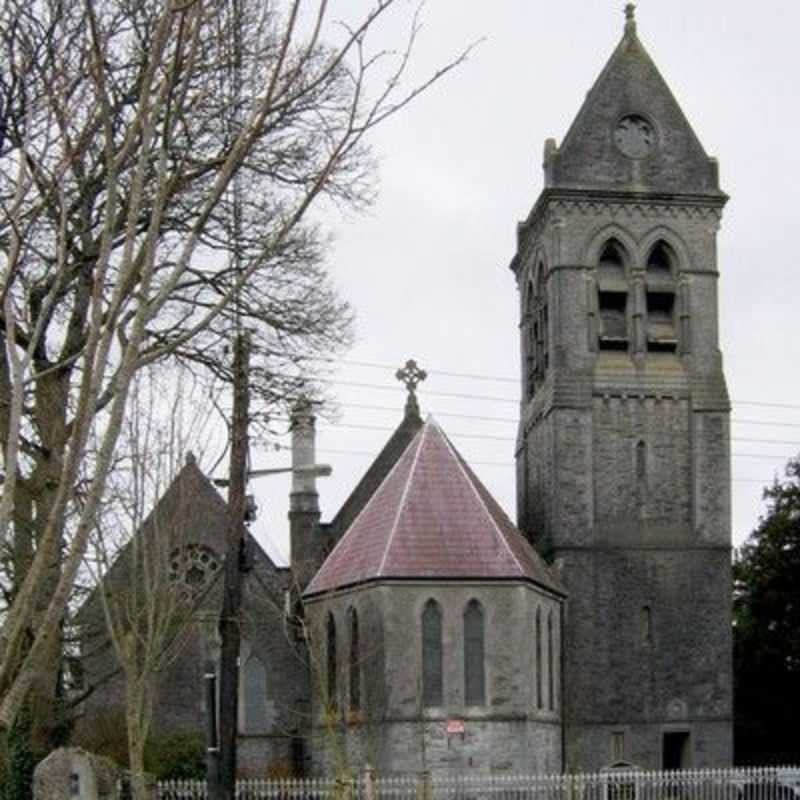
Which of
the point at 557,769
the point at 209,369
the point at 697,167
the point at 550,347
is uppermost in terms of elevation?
the point at 697,167

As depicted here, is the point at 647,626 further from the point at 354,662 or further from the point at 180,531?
the point at 180,531

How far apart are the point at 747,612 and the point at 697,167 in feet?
46.5

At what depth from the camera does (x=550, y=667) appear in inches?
1374

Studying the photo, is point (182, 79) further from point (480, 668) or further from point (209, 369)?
point (480, 668)

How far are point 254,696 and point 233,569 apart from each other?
1953 centimetres

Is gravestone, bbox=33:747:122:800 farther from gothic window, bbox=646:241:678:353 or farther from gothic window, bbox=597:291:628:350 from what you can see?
gothic window, bbox=646:241:678:353

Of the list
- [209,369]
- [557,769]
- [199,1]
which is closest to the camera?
[199,1]

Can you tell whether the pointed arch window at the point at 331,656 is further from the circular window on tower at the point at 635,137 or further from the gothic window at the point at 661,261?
the circular window on tower at the point at 635,137

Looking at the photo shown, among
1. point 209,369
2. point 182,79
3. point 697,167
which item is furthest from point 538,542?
point 182,79

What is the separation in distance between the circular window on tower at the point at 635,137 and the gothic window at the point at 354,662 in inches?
462

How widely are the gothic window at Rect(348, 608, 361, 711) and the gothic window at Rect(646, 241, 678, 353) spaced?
29.3 feet

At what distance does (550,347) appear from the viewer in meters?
37.8

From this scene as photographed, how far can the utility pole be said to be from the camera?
19.3 metres

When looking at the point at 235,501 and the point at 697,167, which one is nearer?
the point at 235,501
